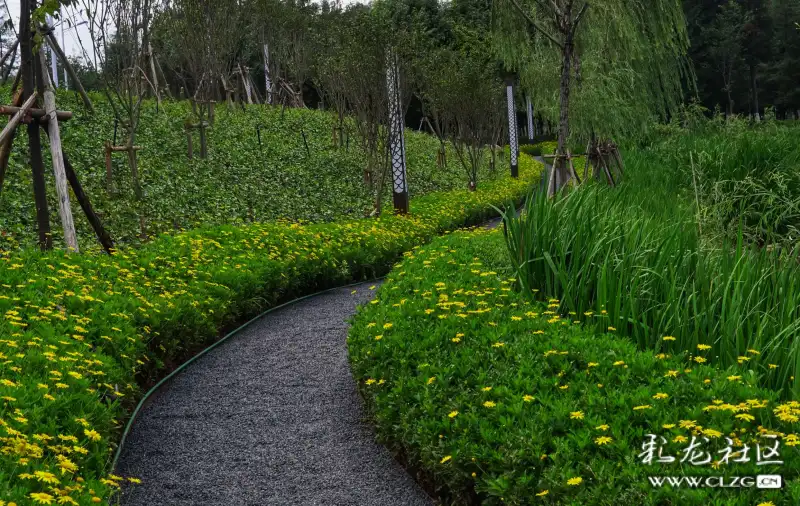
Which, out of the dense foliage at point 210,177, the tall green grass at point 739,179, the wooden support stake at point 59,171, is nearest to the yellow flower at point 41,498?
the wooden support stake at point 59,171

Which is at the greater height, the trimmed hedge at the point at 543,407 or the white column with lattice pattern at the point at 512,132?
the white column with lattice pattern at the point at 512,132

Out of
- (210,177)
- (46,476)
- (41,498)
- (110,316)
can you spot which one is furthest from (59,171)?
(210,177)

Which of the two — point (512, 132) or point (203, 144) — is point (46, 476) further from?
point (512, 132)

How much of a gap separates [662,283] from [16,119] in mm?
5439

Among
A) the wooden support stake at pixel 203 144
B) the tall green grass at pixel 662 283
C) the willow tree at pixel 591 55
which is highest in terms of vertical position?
the willow tree at pixel 591 55

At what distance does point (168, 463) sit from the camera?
414cm

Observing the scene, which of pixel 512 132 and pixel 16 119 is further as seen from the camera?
pixel 512 132

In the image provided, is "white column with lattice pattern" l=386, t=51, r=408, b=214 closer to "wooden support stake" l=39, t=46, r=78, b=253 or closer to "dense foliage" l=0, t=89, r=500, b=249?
"dense foliage" l=0, t=89, r=500, b=249

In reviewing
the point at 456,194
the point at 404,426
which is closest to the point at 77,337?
the point at 404,426

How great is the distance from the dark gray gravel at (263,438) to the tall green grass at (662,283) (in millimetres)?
1481

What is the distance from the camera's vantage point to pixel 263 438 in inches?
175

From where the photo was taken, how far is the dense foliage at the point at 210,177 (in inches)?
428

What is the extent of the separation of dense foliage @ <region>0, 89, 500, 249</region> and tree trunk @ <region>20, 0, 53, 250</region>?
8.32 ft

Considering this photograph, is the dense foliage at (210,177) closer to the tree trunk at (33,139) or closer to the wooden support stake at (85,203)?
the wooden support stake at (85,203)
